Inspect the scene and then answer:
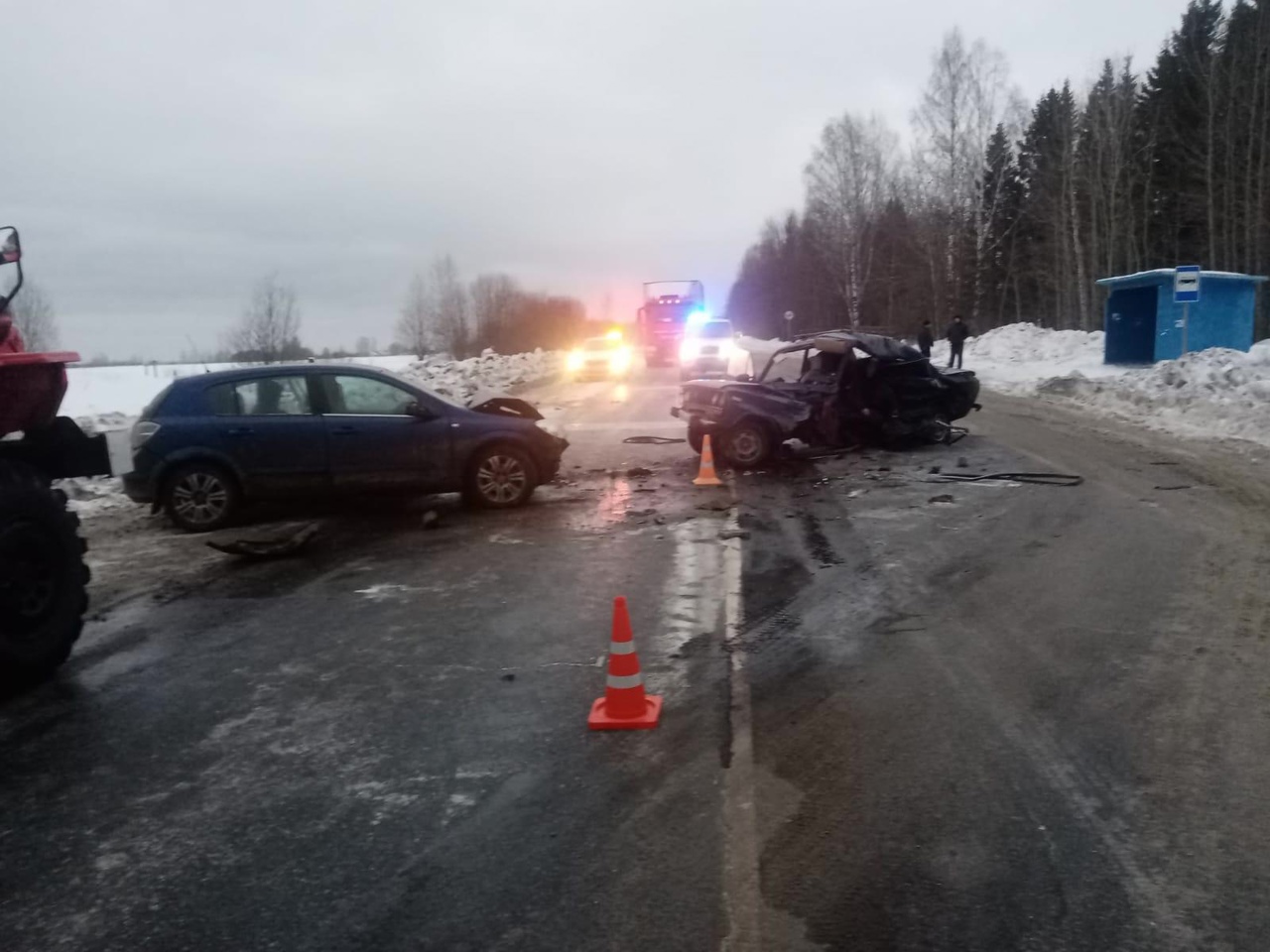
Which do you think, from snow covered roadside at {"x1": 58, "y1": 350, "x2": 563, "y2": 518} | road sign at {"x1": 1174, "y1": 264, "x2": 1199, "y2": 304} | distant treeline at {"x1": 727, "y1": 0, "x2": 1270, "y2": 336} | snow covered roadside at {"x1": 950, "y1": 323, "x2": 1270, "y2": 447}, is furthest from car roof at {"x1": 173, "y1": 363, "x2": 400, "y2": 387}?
distant treeline at {"x1": 727, "y1": 0, "x2": 1270, "y2": 336}

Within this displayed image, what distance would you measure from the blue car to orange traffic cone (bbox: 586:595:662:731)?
598 cm

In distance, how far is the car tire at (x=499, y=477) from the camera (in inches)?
417

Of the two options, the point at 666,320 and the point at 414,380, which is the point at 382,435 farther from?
the point at 666,320

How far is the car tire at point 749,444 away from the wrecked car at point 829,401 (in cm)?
1

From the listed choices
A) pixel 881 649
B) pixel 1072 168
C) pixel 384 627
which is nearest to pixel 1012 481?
pixel 881 649

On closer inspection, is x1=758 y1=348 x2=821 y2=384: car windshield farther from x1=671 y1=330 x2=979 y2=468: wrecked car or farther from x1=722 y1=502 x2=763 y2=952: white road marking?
x1=722 y1=502 x2=763 y2=952: white road marking

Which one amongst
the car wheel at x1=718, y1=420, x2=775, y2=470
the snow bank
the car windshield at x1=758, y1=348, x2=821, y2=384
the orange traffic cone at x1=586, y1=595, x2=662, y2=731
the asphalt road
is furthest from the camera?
the snow bank

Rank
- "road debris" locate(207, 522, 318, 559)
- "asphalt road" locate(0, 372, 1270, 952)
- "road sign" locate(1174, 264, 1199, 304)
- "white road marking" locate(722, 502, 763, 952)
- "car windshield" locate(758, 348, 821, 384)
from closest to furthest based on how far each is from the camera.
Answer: "white road marking" locate(722, 502, 763, 952)
"asphalt road" locate(0, 372, 1270, 952)
"road debris" locate(207, 522, 318, 559)
"car windshield" locate(758, 348, 821, 384)
"road sign" locate(1174, 264, 1199, 304)

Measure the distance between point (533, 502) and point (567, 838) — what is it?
24.6 ft

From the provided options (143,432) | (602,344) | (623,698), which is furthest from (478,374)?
(623,698)

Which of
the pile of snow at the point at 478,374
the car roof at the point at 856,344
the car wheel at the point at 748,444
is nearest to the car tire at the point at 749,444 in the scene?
the car wheel at the point at 748,444

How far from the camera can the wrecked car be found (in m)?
13.3

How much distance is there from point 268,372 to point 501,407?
2.53m

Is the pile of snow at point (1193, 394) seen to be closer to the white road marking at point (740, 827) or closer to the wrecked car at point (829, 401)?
the wrecked car at point (829, 401)
